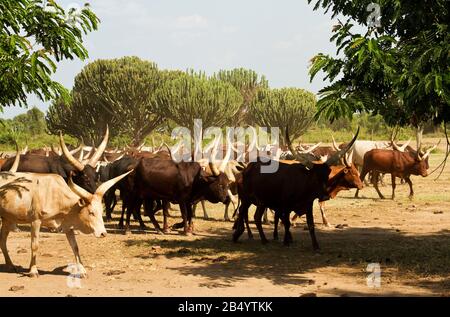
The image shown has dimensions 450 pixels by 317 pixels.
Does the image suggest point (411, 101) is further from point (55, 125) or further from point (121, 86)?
point (55, 125)

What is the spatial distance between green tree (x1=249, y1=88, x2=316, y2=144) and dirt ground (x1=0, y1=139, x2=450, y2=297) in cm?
2745

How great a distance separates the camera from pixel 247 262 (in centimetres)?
977

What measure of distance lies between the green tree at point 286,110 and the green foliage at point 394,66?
108 ft

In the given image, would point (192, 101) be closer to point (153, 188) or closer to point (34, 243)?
point (153, 188)

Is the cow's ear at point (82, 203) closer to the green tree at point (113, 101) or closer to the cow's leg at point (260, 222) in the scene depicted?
the cow's leg at point (260, 222)

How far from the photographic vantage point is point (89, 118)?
4034cm

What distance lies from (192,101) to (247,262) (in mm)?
27101

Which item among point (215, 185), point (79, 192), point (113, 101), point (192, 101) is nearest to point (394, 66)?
point (79, 192)

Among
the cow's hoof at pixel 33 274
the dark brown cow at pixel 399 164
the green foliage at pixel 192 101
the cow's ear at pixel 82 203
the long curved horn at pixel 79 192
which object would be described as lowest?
the cow's hoof at pixel 33 274

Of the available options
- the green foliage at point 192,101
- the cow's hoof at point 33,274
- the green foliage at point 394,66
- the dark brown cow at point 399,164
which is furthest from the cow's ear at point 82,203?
the green foliage at point 192,101

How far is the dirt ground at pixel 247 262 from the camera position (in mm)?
7824
